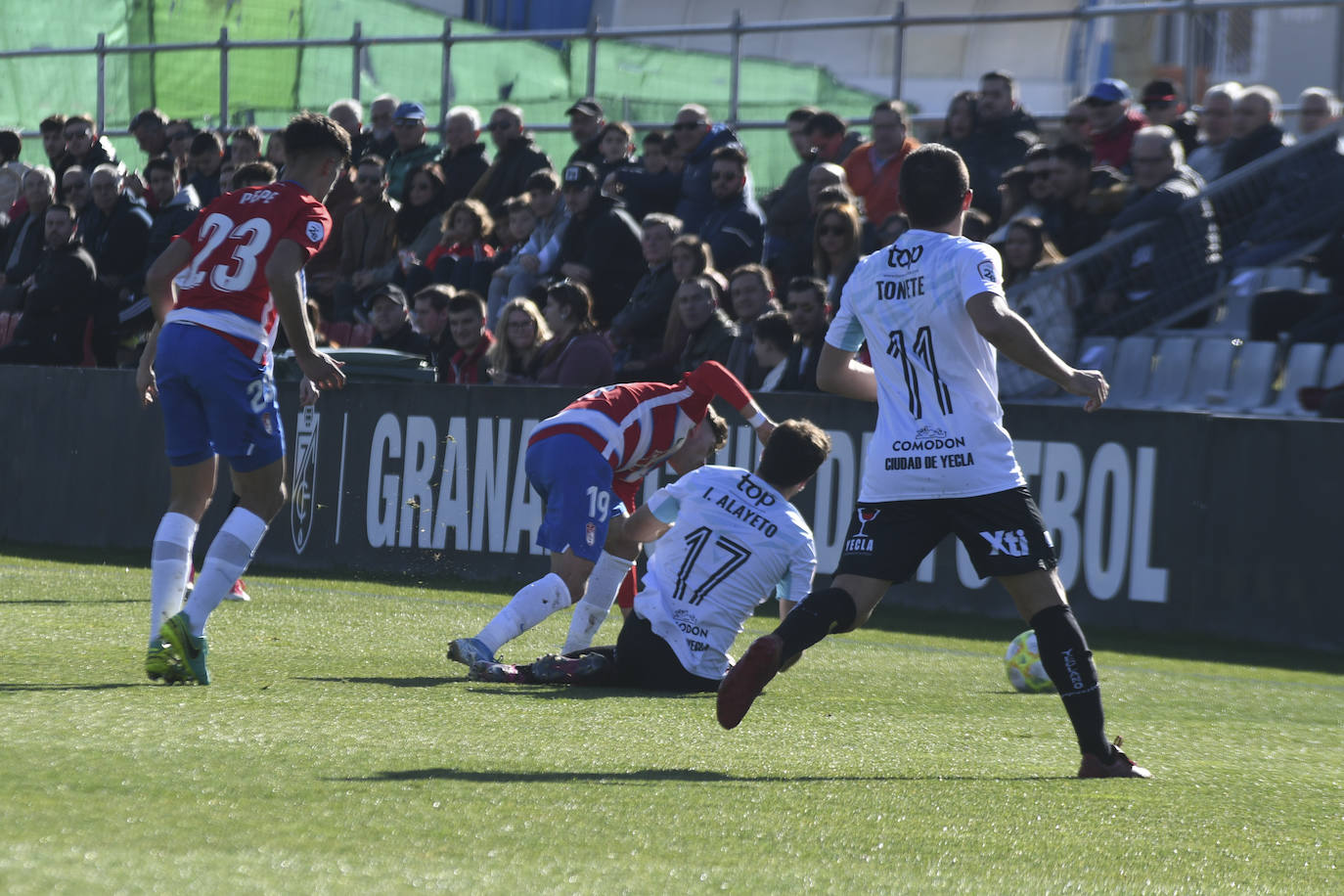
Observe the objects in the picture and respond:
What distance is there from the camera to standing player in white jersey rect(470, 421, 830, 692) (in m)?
→ 7.00

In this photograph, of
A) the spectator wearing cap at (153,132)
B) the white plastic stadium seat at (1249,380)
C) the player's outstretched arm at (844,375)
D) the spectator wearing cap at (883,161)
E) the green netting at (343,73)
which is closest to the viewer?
the player's outstretched arm at (844,375)

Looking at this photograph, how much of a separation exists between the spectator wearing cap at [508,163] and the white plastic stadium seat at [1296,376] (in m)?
6.96

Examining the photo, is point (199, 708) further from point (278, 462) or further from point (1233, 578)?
point (1233, 578)

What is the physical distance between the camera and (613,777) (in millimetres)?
4969

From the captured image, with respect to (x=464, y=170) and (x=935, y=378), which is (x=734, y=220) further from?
(x=935, y=378)

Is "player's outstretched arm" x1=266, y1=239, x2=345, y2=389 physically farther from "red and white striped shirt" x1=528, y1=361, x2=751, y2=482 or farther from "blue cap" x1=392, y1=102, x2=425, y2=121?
"blue cap" x1=392, y1=102, x2=425, y2=121

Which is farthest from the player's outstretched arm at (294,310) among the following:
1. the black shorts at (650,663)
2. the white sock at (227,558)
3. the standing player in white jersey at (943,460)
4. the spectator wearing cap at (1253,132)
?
the spectator wearing cap at (1253,132)

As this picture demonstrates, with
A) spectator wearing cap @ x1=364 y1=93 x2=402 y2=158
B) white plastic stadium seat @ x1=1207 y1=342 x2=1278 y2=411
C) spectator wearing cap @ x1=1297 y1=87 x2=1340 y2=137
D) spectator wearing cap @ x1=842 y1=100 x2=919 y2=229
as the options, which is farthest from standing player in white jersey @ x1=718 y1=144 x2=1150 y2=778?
spectator wearing cap @ x1=364 y1=93 x2=402 y2=158

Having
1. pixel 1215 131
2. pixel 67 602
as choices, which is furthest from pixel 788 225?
pixel 67 602

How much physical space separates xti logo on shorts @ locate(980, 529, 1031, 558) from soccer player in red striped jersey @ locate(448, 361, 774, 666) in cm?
202

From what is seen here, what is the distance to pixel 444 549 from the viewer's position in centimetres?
1280

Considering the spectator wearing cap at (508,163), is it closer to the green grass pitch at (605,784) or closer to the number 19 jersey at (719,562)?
the green grass pitch at (605,784)

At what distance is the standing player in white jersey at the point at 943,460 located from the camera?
5441 mm

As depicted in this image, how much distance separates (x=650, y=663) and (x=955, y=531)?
2.00 metres
